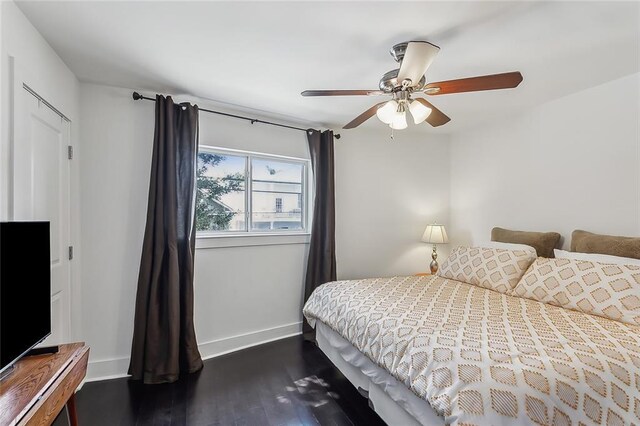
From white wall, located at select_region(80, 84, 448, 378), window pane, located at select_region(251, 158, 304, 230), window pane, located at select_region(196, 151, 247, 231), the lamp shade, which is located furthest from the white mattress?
the lamp shade

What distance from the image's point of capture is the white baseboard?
231cm

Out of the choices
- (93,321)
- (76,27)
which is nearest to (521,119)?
(76,27)

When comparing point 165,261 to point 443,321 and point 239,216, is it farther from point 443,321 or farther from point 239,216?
point 443,321

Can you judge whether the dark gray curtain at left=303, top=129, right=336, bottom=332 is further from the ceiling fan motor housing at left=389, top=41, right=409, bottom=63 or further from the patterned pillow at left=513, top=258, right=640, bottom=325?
the patterned pillow at left=513, top=258, right=640, bottom=325

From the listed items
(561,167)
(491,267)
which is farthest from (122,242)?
(561,167)

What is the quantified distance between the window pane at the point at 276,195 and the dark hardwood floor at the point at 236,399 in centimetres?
144

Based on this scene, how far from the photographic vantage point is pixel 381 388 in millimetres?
1668

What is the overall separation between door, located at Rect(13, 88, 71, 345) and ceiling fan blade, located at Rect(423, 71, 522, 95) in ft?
7.54

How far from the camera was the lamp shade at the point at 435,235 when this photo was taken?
3.58 m

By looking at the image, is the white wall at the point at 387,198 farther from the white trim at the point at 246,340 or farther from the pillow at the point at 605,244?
the pillow at the point at 605,244

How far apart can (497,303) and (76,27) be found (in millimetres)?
3211

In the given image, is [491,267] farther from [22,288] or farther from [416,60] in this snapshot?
[22,288]

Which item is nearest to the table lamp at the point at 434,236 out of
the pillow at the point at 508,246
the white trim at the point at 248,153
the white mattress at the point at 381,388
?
the pillow at the point at 508,246

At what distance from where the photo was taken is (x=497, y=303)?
6.70 ft
